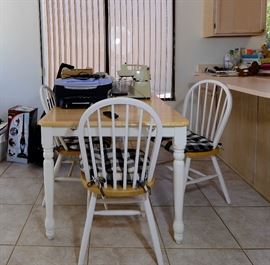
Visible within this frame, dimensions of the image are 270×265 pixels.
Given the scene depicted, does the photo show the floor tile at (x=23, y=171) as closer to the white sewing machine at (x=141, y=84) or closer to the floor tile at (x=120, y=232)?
the floor tile at (x=120, y=232)

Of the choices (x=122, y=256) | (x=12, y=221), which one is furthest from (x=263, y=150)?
(x=12, y=221)

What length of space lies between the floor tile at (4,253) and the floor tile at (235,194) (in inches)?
56.5

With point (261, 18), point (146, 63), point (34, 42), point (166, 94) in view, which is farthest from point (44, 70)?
point (261, 18)

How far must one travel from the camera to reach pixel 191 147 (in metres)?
2.49

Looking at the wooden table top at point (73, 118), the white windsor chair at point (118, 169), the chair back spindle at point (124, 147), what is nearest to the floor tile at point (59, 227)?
the white windsor chair at point (118, 169)

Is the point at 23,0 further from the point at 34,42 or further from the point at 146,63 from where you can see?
the point at 146,63

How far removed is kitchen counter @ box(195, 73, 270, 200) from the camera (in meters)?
2.74

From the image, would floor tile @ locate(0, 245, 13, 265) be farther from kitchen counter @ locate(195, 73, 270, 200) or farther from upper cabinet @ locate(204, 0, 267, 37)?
upper cabinet @ locate(204, 0, 267, 37)

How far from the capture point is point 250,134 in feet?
10.0

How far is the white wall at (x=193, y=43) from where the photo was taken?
3.98m

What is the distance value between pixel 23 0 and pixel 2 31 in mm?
400

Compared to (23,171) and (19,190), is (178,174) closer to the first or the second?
(19,190)

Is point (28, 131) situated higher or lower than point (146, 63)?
lower

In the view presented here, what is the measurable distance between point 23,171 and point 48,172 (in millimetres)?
1512
